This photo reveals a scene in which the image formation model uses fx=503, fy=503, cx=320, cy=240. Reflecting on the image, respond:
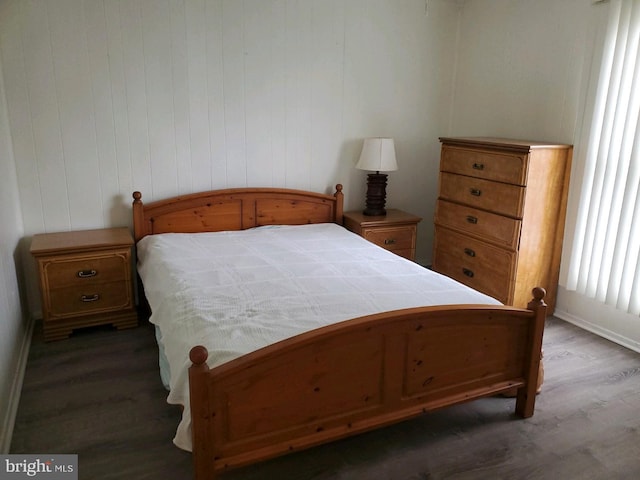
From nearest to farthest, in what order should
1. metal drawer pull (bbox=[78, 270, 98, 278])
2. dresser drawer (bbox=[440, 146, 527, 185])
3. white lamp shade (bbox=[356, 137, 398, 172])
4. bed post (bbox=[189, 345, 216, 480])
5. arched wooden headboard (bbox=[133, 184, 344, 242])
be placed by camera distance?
bed post (bbox=[189, 345, 216, 480]), metal drawer pull (bbox=[78, 270, 98, 278]), dresser drawer (bbox=[440, 146, 527, 185]), arched wooden headboard (bbox=[133, 184, 344, 242]), white lamp shade (bbox=[356, 137, 398, 172])

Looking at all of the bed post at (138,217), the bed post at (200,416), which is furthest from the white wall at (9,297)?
the bed post at (200,416)

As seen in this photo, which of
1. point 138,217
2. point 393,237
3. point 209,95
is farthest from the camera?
point 393,237

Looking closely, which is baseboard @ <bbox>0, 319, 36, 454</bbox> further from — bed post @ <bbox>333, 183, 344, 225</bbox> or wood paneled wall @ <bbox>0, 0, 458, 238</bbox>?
bed post @ <bbox>333, 183, 344, 225</bbox>

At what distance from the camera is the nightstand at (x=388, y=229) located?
3838 mm

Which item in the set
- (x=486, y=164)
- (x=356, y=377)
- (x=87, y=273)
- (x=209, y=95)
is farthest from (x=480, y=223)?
(x=87, y=273)

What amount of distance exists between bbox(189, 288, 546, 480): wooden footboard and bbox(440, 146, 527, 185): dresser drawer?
47.0 inches

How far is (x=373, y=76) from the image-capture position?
13.2 feet

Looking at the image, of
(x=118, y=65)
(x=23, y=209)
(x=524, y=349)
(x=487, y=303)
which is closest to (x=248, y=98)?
(x=118, y=65)

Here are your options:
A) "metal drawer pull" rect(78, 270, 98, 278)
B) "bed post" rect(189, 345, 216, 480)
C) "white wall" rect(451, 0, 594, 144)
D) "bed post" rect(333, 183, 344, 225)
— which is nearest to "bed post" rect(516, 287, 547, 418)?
"bed post" rect(189, 345, 216, 480)

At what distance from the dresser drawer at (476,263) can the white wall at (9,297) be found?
2.89 m

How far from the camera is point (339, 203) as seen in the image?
401 cm

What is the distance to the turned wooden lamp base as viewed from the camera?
13.1 feet

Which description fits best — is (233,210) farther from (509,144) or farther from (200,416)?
(200,416)

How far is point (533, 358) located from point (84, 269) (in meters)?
2.56
